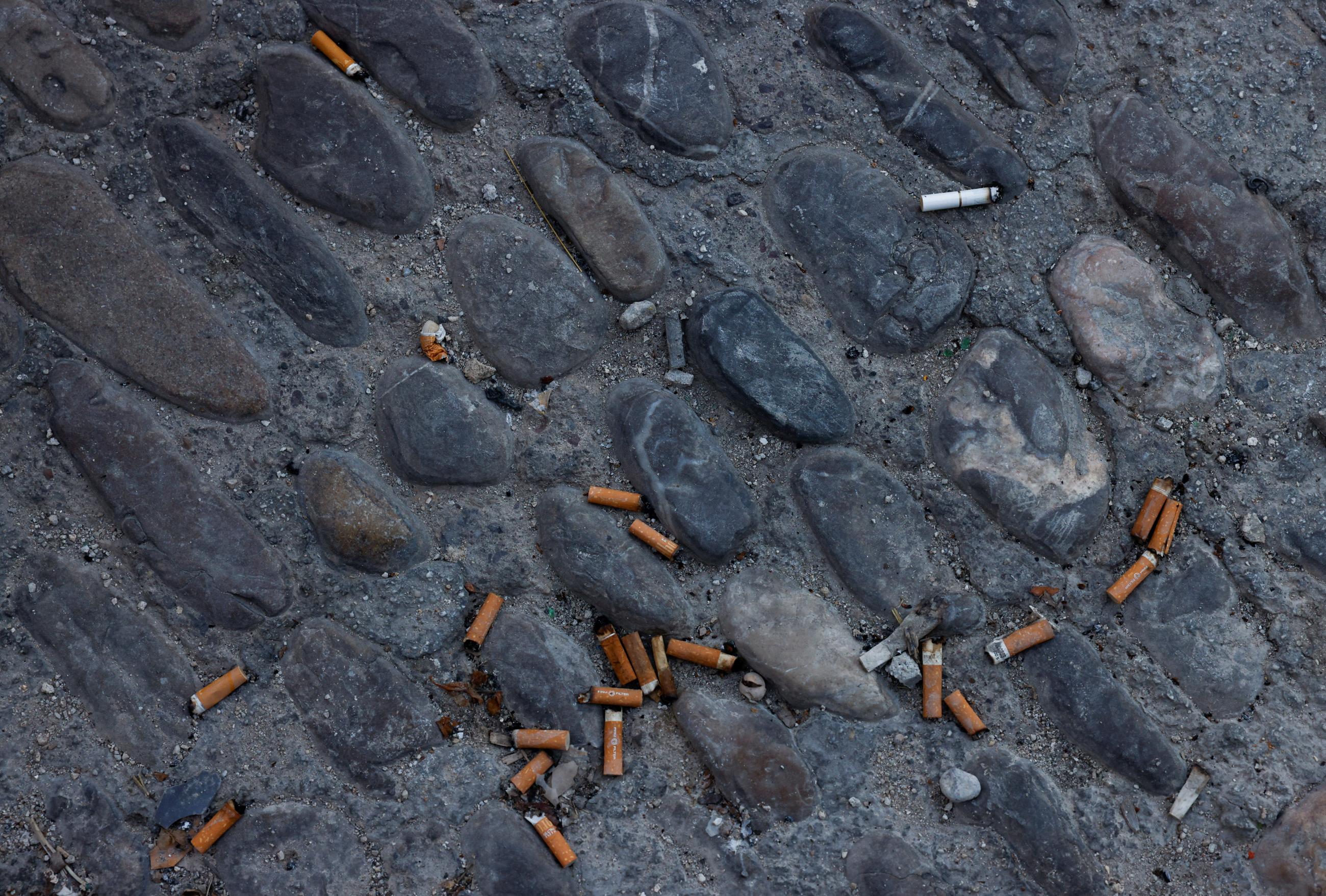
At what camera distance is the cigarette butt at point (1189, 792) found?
10.2 ft

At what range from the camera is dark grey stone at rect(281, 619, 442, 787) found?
3.04m

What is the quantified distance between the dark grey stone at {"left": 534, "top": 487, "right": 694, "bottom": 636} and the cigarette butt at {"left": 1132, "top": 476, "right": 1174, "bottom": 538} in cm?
167

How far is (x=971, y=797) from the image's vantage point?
121 inches

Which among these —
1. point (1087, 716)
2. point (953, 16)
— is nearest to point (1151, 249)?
point (953, 16)

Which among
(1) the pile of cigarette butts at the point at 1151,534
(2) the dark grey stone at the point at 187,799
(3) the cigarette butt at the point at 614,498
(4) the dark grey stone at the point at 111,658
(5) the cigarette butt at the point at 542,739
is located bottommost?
(2) the dark grey stone at the point at 187,799

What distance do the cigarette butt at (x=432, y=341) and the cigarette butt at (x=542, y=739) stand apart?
136cm

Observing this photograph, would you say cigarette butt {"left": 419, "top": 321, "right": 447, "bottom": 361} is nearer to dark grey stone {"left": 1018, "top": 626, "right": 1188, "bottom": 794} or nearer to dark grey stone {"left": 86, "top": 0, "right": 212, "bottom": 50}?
dark grey stone {"left": 86, "top": 0, "right": 212, "bottom": 50}

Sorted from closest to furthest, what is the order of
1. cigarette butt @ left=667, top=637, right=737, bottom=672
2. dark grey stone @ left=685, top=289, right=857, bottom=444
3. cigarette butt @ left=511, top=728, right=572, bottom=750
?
1. cigarette butt @ left=511, top=728, right=572, bottom=750
2. cigarette butt @ left=667, top=637, right=737, bottom=672
3. dark grey stone @ left=685, top=289, right=857, bottom=444

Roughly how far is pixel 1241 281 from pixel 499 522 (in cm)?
294

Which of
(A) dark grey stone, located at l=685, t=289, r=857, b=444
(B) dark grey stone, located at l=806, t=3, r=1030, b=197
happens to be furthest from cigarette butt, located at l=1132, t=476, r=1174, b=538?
(B) dark grey stone, located at l=806, t=3, r=1030, b=197

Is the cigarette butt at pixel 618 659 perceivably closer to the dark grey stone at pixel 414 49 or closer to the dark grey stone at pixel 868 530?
the dark grey stone at pixel 868 530

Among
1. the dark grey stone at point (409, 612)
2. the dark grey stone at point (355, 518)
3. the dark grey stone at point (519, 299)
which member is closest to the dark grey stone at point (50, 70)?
the dark grey stone at point (519, 299)

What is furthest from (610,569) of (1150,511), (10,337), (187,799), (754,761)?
(10,337)

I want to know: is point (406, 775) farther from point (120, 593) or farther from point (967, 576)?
point (967, 576)
